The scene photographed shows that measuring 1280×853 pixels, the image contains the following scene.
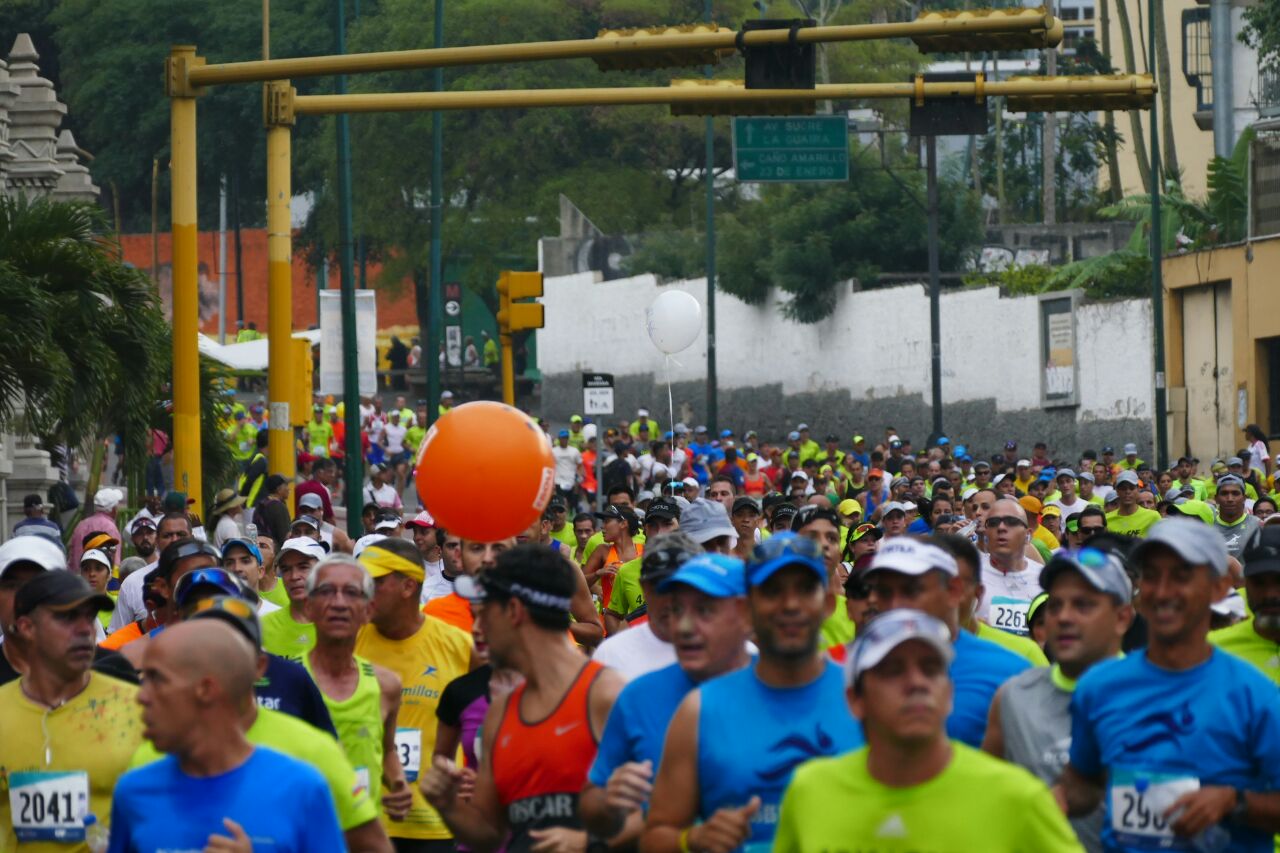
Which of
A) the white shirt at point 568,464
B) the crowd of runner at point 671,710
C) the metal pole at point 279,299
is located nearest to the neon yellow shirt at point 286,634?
the crowd of runner at point 671,710

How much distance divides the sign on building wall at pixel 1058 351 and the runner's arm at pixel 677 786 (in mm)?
39626

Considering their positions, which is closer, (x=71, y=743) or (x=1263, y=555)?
(x=71, y=743)

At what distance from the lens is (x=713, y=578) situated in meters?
6.71

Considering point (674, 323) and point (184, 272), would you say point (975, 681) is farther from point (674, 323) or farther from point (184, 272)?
point (674, 323)

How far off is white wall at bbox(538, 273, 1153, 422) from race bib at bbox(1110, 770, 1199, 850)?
123 ft

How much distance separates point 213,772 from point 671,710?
4.73 ft

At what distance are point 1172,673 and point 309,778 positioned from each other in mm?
2226

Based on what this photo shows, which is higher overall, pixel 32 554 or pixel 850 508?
pixel 32 554

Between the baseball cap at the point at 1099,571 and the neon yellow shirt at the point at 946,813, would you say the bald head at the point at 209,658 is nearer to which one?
the neon yellow shirt at the point at 946,813

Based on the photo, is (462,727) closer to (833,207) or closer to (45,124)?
(45,124)

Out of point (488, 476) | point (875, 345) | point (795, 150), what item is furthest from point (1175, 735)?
point (875, 345)

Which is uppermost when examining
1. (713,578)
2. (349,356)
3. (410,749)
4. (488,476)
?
(349,356)

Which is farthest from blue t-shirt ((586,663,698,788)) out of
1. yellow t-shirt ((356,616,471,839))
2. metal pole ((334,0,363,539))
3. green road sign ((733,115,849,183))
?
green road sign ((733,115,849,183))

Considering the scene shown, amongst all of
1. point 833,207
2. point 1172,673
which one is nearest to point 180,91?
point 1172,673
